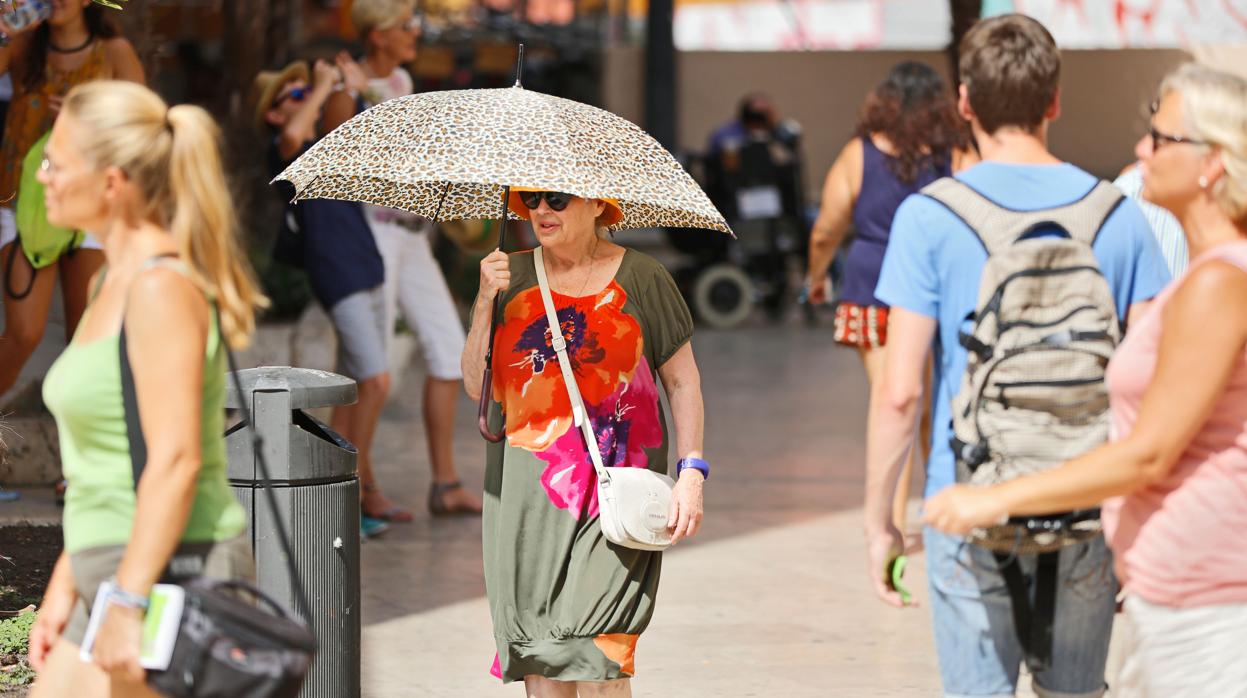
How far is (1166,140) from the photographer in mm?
3232

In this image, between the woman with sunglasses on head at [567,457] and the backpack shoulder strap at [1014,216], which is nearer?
the backpack shoulder strap at [1014,216]

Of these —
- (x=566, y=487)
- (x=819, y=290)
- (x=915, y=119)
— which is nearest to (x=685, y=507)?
(x=566, y=487)

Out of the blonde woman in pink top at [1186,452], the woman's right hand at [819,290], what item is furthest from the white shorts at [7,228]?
the blonde woman in pink top at [1186,452]

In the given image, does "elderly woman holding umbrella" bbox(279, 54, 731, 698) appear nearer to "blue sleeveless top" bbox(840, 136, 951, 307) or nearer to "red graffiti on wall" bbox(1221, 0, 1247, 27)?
"blue sleeveless top" bbox(840, 136, 951, 307)

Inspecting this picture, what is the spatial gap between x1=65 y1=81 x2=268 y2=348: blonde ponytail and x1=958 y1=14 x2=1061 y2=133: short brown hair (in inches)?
57.3

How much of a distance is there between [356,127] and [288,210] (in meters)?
3.05

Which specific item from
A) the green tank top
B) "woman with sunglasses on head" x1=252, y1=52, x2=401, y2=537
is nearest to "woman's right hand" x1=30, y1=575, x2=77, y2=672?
Result: the green tank top

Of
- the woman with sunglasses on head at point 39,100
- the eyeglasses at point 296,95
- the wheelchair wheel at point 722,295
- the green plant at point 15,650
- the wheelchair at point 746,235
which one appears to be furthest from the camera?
the wheelchair wheel at point 722,295

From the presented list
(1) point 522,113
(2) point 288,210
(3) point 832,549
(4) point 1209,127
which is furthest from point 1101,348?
(2) point 288,210

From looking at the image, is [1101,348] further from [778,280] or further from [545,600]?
[778,280]

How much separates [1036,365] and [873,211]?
12.7ft

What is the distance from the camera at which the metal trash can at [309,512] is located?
4.83 metres

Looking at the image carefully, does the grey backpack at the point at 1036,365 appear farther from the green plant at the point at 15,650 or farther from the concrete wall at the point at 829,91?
the concrete wall at the point at 829,91

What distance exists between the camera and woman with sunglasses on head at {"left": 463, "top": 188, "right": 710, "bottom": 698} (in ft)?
13.8
